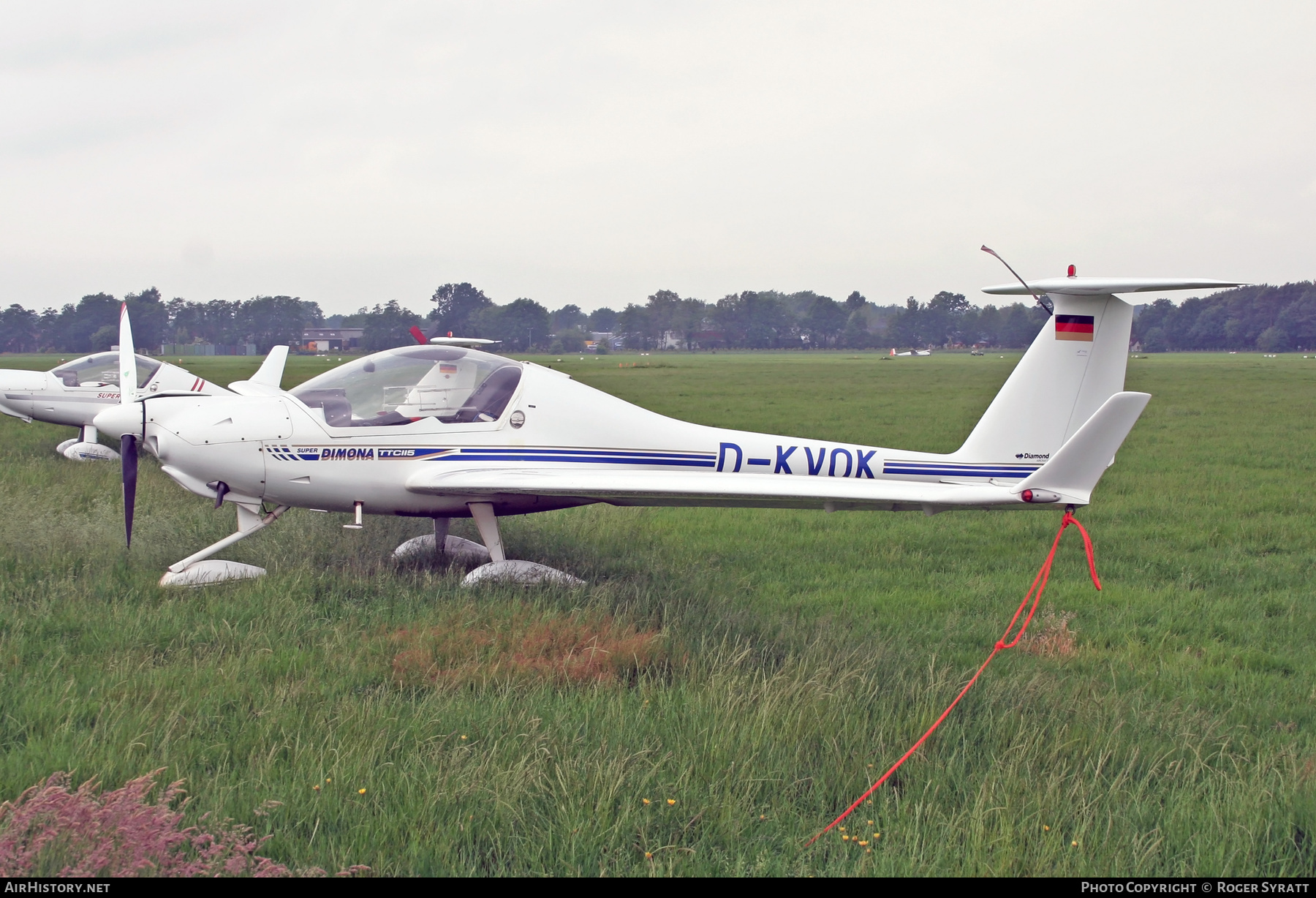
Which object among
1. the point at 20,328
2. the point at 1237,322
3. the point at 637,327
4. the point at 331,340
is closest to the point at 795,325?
the point at 637,327

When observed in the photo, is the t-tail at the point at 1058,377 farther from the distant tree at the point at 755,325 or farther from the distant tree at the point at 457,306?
the distant tree at the point at 755,325

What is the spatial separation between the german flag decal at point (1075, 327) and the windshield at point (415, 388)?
441cm

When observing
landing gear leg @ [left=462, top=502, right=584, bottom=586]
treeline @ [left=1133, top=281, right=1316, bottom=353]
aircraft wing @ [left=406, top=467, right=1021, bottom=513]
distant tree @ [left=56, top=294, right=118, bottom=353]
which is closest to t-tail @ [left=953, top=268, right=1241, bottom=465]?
aircraft wing @ [left=406, top=467, right=1021, bottom=513]

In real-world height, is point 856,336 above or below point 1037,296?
above

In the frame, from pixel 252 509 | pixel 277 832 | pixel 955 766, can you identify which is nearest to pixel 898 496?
pixel 955 766

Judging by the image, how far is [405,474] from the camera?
24.0 ft

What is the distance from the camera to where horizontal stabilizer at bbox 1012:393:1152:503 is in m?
5.14

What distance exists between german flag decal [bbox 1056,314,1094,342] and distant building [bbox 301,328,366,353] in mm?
75897

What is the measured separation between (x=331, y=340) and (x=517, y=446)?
78.9 metres

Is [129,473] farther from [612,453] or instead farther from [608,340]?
[608,340]

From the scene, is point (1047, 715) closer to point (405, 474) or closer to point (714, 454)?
point (714, 454)

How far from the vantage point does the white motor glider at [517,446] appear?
22.9ft

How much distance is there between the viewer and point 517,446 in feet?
24.6

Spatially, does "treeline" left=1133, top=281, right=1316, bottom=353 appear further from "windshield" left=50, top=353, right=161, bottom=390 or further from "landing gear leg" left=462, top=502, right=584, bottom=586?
"landing gear leg" left=462, top=502, right=584, bottom=586
